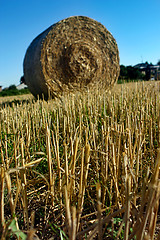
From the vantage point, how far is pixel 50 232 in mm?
1099

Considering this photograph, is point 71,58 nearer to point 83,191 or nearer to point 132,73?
point 83,191

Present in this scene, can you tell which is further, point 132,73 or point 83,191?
point 132,73

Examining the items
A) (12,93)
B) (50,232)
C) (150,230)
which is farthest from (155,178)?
(12,93)

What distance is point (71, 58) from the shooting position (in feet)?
16.5

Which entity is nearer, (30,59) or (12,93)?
(30,59)

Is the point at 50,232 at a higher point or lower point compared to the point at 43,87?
lower

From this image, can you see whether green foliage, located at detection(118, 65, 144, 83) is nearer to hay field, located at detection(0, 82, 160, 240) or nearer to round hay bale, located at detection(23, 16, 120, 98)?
round hay bale, located at detection(23, 16, 120, 98)

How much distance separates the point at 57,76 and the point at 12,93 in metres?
9.39

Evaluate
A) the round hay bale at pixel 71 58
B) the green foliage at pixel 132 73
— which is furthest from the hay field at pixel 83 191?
the green foliage at pixel 132 73

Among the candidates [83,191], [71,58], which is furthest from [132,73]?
[83,191]

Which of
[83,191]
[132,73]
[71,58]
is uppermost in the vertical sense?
[132,73]

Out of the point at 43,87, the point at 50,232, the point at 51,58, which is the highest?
the point at 51,58

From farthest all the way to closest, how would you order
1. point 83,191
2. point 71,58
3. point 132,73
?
point 132,73 → point 71,58 → point 83,191

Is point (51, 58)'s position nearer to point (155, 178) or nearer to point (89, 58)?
point (89, 58)
